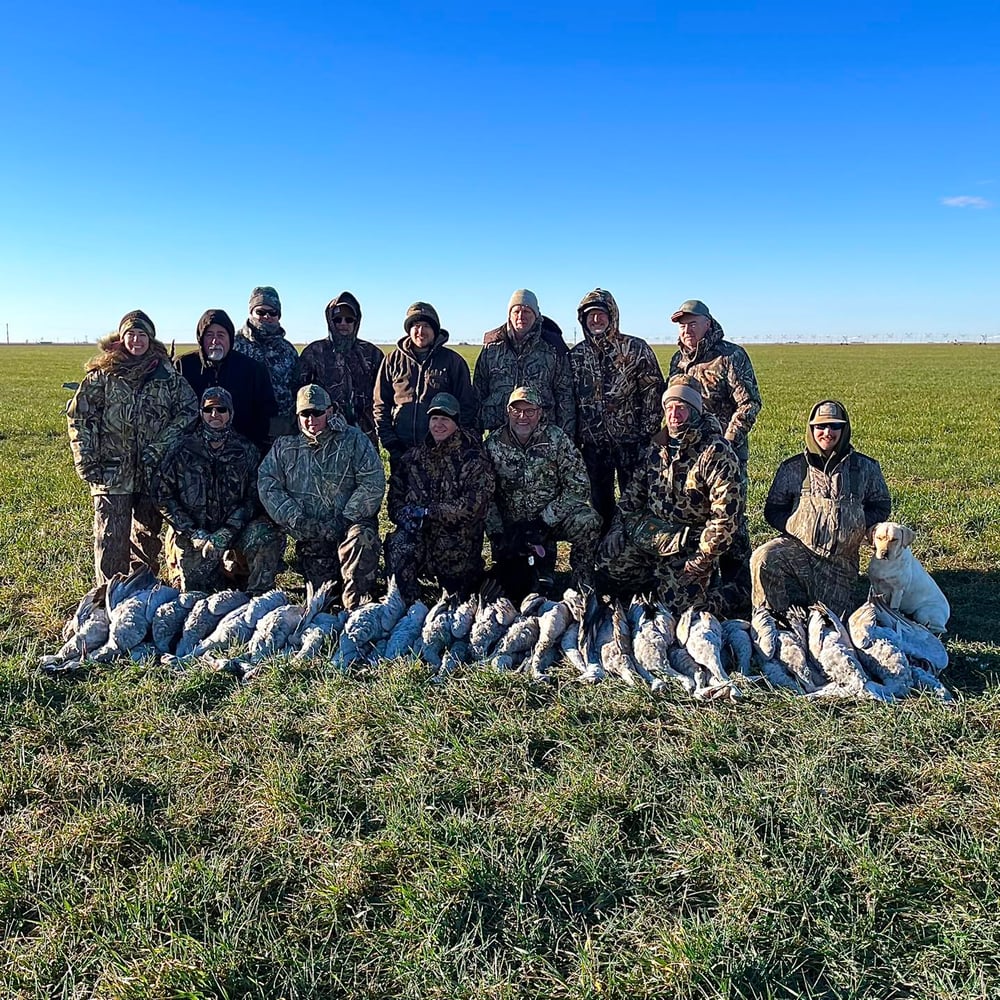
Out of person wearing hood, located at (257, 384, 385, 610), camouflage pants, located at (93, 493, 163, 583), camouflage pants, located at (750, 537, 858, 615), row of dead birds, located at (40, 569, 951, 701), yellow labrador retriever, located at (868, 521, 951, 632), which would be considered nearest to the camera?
row of dead birds, located at (40, 569, 951, 701)

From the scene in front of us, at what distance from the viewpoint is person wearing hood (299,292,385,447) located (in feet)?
24.3

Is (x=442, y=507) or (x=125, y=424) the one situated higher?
(x=125, y=424)

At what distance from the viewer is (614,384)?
22.5ft

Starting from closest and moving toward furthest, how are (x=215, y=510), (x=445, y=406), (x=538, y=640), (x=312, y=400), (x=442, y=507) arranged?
1. (x=538, y=640)
2. (x=312, y=400)
3. (x=445, y=406)
4. (x=442, y=507)
5. (x=215, y=510)

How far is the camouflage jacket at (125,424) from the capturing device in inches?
246

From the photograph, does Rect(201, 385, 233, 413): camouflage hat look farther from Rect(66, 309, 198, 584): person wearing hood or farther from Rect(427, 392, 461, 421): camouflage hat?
Rect(427, 392, 461, 421): camouflage hat

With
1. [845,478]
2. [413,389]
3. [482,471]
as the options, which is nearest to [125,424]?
[413,389]

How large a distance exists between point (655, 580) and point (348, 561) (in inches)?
100

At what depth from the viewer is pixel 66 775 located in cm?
396

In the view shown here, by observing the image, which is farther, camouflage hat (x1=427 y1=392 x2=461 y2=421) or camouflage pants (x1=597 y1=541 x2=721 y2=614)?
camouflage hat (x1=427 y1=392 x2=461 y2=421)

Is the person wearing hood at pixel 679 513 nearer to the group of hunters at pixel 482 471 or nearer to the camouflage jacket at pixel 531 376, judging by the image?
the group of hunters at pixel 482 471

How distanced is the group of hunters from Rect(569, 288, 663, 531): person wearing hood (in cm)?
2

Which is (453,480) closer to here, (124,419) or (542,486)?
(542,486)

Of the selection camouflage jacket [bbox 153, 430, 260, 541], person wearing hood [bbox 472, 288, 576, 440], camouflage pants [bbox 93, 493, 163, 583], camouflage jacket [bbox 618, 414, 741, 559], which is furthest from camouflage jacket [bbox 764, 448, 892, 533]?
camouflage pants [bbox 93, 493, 163, 583]
